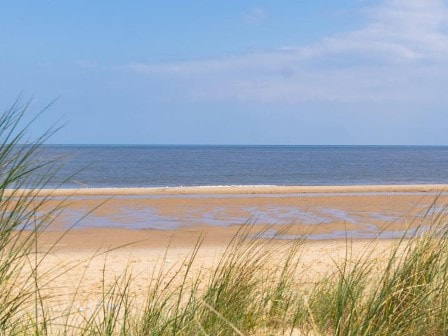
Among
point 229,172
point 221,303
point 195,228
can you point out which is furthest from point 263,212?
point 229,172

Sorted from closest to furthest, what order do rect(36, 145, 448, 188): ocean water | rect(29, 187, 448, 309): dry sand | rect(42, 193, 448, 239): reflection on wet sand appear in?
rect(29, 187, 448, 309): dry sand < rect(42, 193, 448, 239): reflection on wet sand < rect(36, 145, 448, 188): ocean water

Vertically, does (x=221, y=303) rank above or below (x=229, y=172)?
above

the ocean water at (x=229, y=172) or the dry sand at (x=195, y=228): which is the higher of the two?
the ocean water at (x=229, y=172)

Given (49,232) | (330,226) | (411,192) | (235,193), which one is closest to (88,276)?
(49,232)

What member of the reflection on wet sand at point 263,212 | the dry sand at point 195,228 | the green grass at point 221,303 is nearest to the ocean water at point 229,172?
the green grass at point 221,303

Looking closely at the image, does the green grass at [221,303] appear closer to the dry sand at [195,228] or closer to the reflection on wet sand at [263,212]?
the dry sand at [195,228]

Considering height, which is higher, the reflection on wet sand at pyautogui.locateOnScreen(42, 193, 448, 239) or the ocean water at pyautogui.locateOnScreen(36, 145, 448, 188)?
the ocean water at pyautogui.locateOnScreen(36, 145, 448, 188)

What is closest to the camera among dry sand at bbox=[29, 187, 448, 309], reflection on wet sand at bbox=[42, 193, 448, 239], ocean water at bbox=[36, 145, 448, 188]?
dry sand at bbox=[29, 187, 448, 309]

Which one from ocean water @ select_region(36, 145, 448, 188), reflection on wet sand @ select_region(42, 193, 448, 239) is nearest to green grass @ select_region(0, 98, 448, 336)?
ocean water @ select_region(36, 145, 448, 188)

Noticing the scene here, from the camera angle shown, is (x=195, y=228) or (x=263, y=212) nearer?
(x=195, y=228)

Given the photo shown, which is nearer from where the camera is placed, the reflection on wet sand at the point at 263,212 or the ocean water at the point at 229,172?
the reflection on wet sand at the point at 263,212

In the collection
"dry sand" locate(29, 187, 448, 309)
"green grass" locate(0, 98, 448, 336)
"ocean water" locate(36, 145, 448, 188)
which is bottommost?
"dry sand" locate(29, 187, 448, 309)

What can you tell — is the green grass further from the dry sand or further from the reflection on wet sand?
the reflection on wet sand

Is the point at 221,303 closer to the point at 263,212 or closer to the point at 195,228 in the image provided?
the point at 195,228
